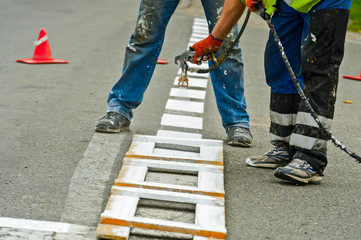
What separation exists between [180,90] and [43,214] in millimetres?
4125

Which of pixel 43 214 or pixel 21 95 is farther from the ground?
pixel 43 214

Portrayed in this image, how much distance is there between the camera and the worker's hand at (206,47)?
4.02 metres

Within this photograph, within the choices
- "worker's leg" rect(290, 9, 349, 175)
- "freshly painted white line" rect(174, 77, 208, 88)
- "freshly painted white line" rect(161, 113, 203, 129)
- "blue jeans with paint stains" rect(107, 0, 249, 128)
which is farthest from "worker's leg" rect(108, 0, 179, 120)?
"freshly painted white line" rect(174, 77, 208, 88)

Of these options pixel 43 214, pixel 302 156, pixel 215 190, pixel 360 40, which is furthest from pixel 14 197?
pixel 360 40

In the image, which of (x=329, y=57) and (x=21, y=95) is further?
(x=21, y=95)

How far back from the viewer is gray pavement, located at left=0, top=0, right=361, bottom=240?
312cm

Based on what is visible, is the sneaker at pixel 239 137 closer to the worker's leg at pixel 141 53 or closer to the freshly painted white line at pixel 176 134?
the freshly painted white line at pixel 176 134

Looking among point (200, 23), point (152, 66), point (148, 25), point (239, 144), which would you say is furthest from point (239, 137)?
point (200, 23)

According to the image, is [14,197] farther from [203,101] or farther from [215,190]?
[203,101]

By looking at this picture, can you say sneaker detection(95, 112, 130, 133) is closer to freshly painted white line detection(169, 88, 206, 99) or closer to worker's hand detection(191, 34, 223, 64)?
worker's hand detection(191, 34, 223, 64)

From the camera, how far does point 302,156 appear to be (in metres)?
3.81

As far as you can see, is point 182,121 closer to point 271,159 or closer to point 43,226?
point 271,159

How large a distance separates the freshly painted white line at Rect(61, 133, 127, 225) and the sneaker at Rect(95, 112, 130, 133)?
0.07 metres

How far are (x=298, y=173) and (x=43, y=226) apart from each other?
164 cm
